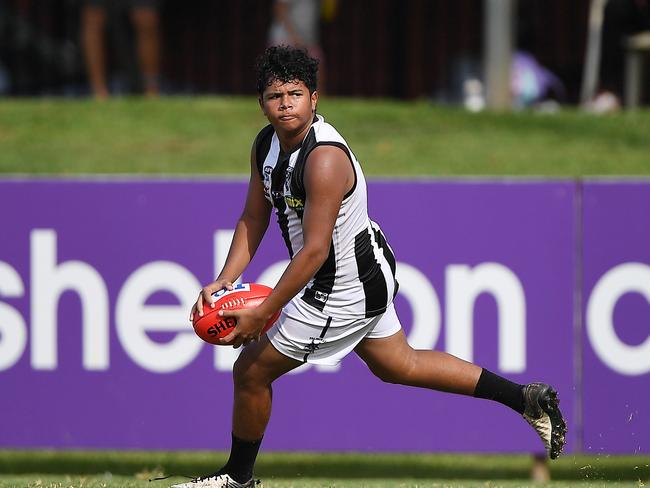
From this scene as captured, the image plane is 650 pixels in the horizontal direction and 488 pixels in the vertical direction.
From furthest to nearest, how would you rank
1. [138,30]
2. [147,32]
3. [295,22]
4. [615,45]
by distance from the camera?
[615,45] → [295,22] → [138,30] → [147,32]

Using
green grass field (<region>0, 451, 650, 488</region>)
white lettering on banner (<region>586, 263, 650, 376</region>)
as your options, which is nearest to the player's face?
white lettering on banner (<region>586, 263, 650, 376</region>)

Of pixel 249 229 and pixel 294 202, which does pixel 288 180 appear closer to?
pixel 294 202

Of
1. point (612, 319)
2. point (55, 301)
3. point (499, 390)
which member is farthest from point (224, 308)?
point (612, 319)

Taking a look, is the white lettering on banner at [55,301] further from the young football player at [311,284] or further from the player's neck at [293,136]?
the player's neck at [293,136]

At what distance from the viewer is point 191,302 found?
26.5ft

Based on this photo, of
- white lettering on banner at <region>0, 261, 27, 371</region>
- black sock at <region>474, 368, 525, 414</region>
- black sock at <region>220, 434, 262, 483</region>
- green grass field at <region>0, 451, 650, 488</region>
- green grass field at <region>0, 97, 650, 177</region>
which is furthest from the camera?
green grass field at <region>0, 97, 650, 177</region>

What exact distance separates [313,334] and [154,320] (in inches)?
96.4

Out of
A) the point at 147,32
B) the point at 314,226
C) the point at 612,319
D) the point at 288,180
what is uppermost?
the point at 147,32

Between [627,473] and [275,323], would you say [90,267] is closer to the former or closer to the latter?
[275,323]

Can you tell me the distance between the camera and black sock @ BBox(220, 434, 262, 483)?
19.8 ft

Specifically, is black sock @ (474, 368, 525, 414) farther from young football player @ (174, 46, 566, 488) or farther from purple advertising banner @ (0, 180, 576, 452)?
purple advertising banner @ (0, 180, 576, 452)

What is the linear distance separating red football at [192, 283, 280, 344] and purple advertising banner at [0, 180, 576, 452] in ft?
7.61

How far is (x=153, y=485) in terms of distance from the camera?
23.4 feet

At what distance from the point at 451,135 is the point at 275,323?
276 inches
